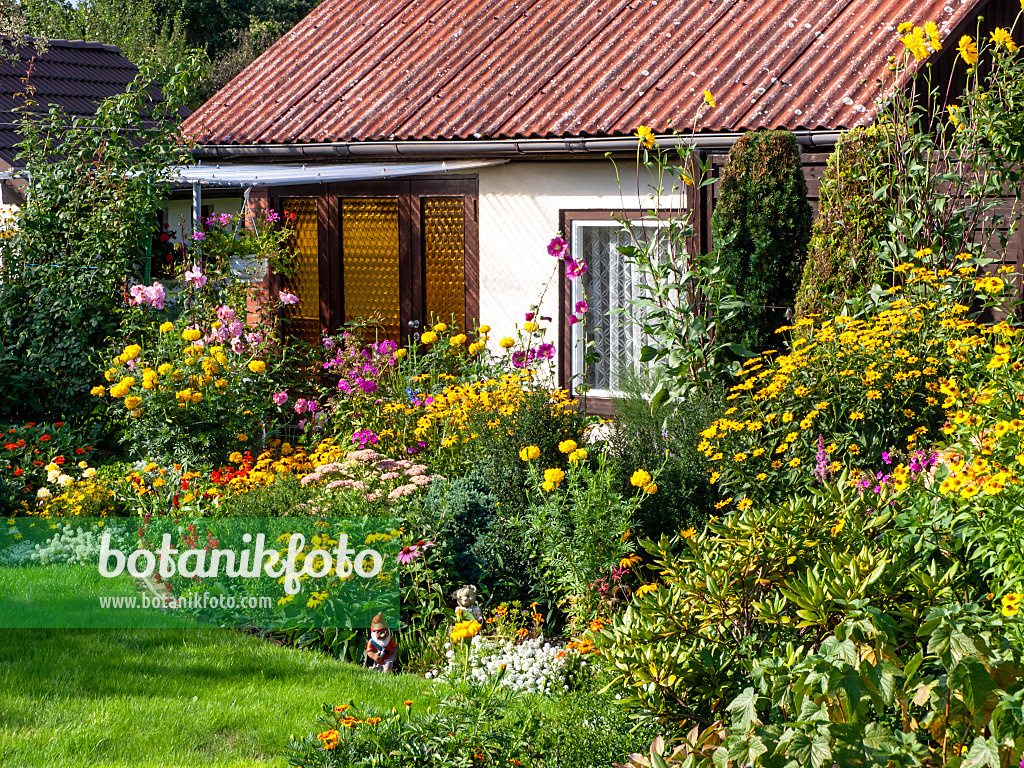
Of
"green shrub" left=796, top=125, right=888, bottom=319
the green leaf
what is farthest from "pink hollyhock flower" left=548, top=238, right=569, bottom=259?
the green leaf

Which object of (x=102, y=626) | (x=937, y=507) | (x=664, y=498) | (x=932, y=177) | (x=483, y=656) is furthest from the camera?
(x=932, y=177)

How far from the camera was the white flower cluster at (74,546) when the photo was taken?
262 inches

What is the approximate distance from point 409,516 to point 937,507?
2.87 meters

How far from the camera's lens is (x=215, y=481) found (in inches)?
274

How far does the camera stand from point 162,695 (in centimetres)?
470

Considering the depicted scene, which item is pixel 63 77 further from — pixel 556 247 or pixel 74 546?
pixel 74 546

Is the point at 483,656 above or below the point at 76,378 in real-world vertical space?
below

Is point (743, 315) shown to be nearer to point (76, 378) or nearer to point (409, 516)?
point (409, 516)

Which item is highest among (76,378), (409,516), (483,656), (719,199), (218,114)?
(218,114)

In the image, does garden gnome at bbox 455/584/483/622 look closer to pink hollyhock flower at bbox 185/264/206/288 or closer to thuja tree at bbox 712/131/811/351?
thuja tree at bbox 712/131/811/351

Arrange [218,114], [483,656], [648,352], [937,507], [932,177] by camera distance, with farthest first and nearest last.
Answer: [218,114]
[648,352]
[932,177]
[483,656]
[937,507]

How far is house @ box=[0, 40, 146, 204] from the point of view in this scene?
13703 millimetres

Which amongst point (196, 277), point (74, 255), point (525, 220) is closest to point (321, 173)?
point (196, 277)

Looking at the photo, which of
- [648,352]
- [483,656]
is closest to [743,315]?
[648,352]
